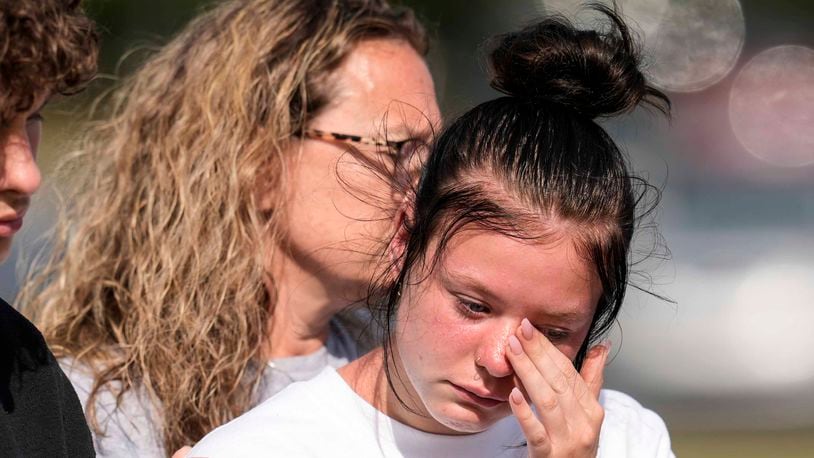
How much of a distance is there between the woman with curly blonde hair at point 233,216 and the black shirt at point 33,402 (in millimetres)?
640

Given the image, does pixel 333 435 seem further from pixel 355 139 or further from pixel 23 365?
pixel 355 139

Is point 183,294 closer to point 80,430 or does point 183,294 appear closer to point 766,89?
point 80,430

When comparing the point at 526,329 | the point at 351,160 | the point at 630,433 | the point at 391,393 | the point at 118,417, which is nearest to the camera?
the point at 526,329

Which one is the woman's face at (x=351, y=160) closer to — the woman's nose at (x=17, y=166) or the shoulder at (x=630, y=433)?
the shoulder at (x=630, y=433)

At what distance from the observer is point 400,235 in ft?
8.38

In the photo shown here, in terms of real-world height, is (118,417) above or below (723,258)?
below

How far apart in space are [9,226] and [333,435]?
75 centimetres

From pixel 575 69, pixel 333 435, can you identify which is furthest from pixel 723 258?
pixel 333 435

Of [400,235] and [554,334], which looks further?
[400,235]

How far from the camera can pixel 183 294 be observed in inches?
130

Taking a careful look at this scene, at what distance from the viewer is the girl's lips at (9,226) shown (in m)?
2.16

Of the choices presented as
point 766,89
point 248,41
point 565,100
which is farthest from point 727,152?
point 565,100

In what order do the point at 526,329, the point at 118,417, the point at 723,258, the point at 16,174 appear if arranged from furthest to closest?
the point at 723,258, the point at 118,417, the point at 526,329, the point at 16,174

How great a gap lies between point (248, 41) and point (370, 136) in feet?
1.62
